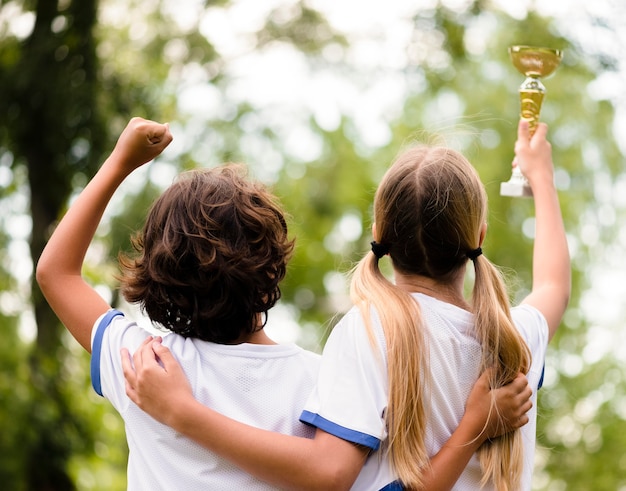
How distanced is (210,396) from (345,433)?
30 cm

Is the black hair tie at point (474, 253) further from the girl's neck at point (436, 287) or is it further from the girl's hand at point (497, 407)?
the girl's hand at point (497, 407)

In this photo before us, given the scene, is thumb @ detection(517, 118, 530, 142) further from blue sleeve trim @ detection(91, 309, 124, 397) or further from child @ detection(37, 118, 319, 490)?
blue sleeve trim @ detection(91, 309, 124, 397)

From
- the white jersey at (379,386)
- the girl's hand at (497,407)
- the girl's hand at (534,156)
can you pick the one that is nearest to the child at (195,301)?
the white jersey at (379,386)

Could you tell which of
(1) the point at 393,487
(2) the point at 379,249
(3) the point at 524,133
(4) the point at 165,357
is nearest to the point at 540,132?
(3) the point at 524,133

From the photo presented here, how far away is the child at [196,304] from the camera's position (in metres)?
1.93

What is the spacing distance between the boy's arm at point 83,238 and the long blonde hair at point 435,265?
1.81 feet

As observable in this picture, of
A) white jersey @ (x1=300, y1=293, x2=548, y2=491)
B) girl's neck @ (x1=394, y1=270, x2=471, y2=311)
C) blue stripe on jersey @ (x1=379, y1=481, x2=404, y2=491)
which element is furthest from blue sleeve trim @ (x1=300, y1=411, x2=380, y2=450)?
girl's neck @ (x1=394, y1=270, x2=471, y2=311)

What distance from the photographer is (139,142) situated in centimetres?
205

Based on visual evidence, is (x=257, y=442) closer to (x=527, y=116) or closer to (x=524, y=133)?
(x=524, y=133)

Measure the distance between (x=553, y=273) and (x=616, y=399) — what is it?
1180 centimetres

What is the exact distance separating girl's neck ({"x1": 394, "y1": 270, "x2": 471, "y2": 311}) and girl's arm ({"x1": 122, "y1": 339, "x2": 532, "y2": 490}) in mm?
288

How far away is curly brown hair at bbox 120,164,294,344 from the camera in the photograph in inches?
77.6

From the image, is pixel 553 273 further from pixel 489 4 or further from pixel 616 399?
pixel 616 399

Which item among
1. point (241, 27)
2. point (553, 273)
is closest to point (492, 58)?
point (241, 27)
